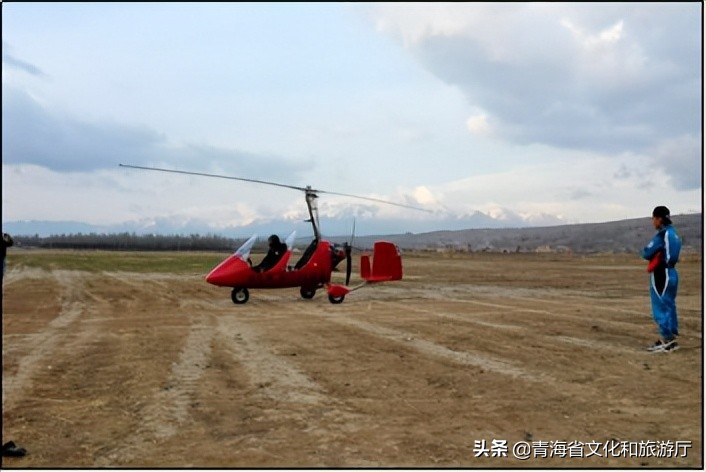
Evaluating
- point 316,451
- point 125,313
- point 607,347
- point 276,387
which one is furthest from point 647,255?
point 125,313

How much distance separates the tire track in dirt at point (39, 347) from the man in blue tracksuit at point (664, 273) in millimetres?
8351

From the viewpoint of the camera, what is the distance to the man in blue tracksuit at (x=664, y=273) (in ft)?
29.5

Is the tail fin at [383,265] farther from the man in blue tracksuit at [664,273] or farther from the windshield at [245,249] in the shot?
the man in blue tracksuit at [664,273]

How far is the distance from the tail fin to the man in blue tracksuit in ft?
24.4

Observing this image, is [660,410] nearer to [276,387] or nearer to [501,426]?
[501,426]

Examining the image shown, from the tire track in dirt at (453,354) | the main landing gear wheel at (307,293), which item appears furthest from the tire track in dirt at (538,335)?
the main landing gear wheel at (307,293)

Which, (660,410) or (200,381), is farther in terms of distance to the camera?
(200,381)

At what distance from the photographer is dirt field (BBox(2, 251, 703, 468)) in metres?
4.84

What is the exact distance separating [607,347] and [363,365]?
152 inches

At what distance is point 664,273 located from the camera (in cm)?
911

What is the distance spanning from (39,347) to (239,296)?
666 centimetres

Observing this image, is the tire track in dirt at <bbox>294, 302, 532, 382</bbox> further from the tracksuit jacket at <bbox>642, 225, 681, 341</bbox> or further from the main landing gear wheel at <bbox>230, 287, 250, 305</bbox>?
the main landing gear wheel at <bbox>230, 287, 250, 305</bbox>

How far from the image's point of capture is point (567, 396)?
6367mm

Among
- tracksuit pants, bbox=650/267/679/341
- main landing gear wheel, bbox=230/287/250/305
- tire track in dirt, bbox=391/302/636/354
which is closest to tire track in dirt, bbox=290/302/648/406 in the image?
tire track in dirt, bbox=391/302/636/354
